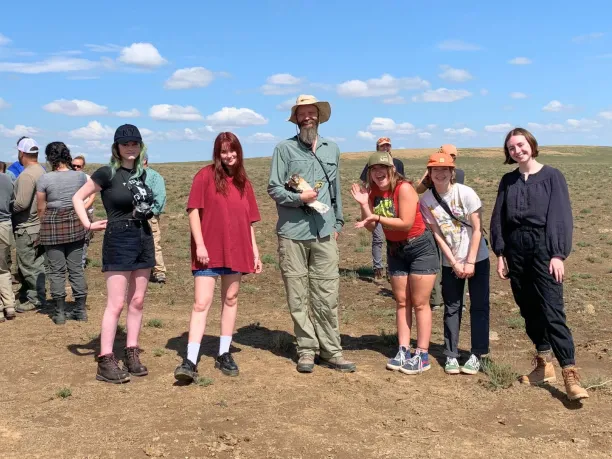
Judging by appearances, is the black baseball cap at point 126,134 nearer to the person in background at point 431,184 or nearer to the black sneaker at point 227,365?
the black sneaker at point 227,365

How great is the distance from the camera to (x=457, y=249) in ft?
18.4

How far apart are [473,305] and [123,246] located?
3.30 metres

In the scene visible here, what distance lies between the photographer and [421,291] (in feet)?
18.5

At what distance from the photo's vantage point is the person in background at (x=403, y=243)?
544 centimetres

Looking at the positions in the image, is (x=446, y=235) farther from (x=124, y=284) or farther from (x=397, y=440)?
(x=124, y=284)

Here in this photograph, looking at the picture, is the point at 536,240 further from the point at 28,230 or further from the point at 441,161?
the point at 28,230

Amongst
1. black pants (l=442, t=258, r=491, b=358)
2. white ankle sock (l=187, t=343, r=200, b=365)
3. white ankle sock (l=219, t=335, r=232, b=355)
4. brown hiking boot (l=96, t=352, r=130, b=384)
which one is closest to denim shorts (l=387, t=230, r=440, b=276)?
black pants (l=442, t=258, r=491, b=358)

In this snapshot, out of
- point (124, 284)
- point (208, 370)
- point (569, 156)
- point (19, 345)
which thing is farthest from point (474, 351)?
point (569, 156)

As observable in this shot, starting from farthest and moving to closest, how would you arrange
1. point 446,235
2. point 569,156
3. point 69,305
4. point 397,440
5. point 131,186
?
point 569,156 < point 69,305 < point 446,235 < point 131,186 < point 397,440

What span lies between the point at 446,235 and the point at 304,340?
5.55ft

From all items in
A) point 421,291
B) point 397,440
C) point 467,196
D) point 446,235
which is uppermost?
point 467,196

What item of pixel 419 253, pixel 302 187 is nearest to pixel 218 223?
pixel 302 187

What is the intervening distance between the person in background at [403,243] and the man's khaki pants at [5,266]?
4583 mm

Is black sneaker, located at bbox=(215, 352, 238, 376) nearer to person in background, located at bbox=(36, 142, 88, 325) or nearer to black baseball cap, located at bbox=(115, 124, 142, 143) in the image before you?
black baseball cap, located at bbox=(115, 124, 142, 143)
